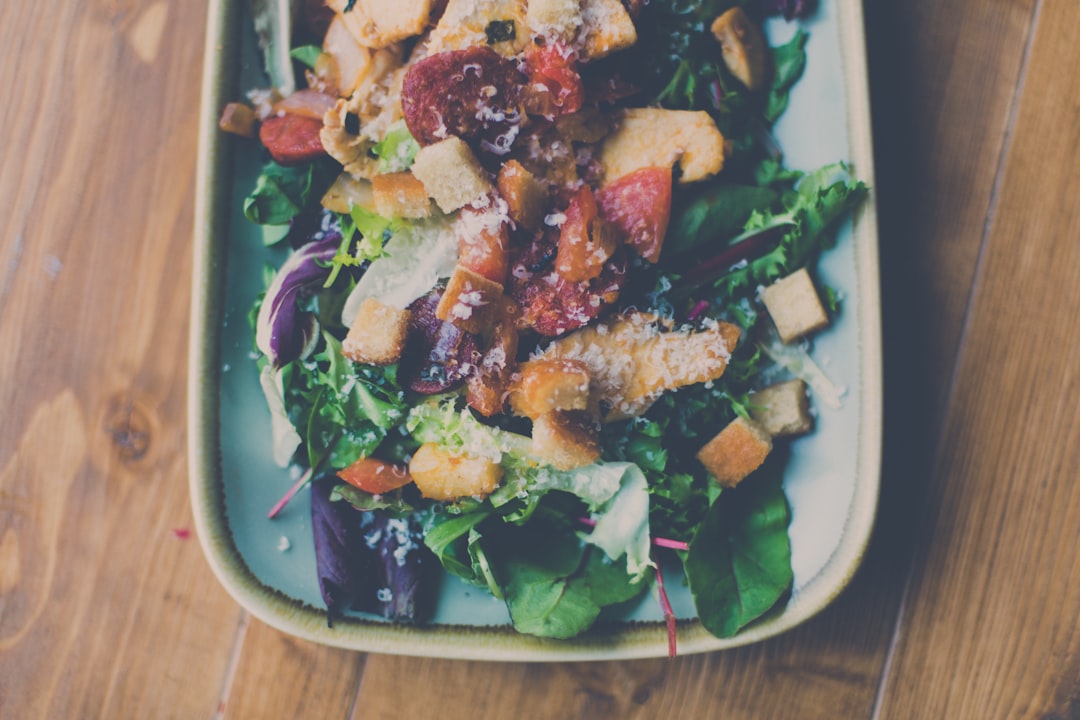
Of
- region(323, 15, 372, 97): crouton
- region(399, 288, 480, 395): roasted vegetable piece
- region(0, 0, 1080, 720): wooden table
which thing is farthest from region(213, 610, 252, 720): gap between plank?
region(323, 15, 372, 97): crouton

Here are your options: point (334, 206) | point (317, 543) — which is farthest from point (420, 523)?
point (334, 206)

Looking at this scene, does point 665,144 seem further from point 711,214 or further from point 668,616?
point 668,616

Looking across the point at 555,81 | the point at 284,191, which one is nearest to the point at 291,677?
the point at 284,191

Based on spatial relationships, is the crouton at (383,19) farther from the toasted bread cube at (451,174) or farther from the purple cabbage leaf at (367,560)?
the purple cabbage leaf at (367,560)

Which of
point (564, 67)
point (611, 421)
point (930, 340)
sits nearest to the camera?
point (564, 67)

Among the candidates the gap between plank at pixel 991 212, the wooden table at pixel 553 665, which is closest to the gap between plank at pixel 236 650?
the wooden table at pixel 553 665

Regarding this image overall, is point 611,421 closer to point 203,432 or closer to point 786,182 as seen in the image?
point 786,182
